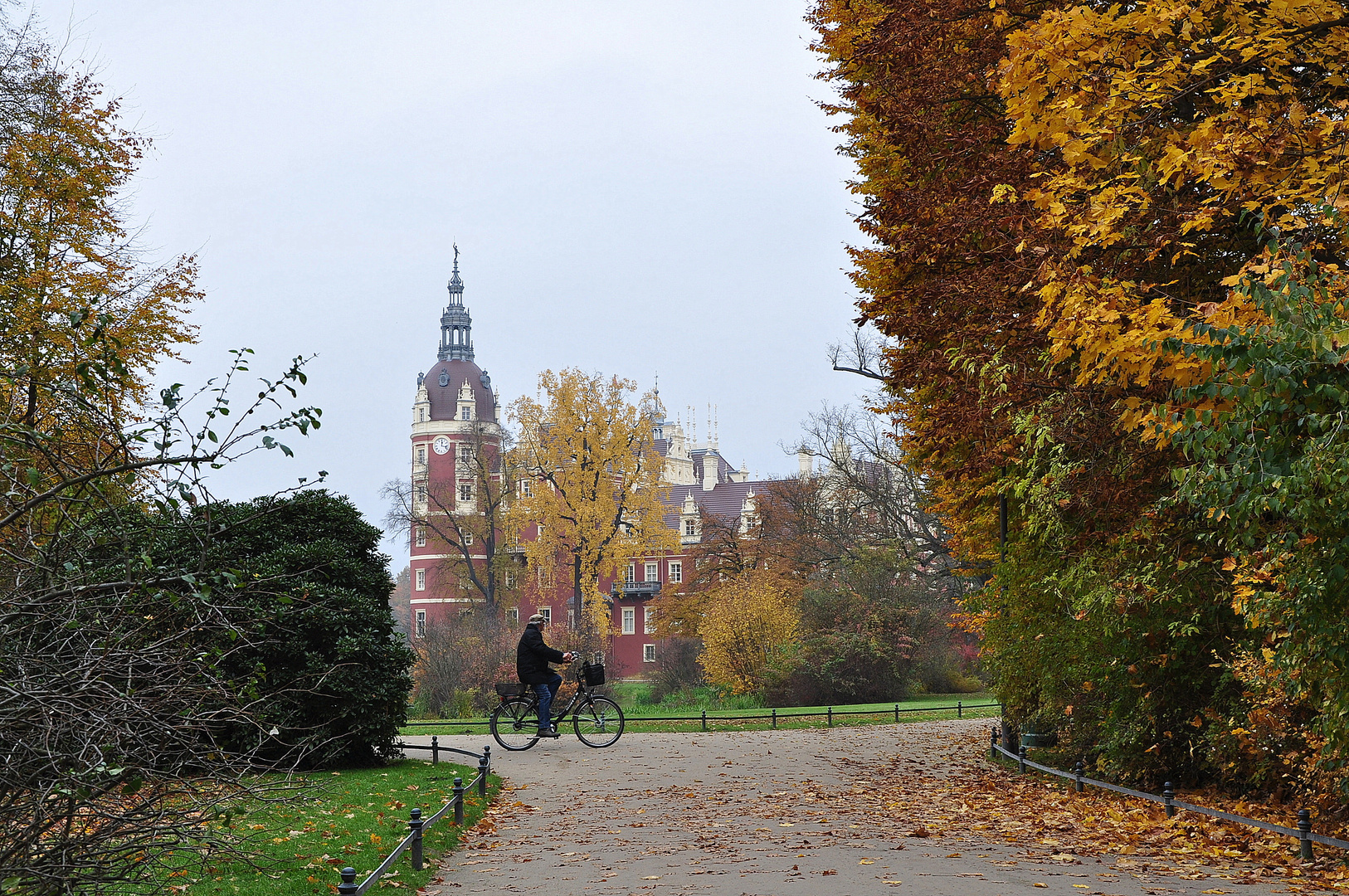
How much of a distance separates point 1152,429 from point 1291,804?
14.5ft

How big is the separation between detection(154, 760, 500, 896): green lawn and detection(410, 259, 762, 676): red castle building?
38640 mm

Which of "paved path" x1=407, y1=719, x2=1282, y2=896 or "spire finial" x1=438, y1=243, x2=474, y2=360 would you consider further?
"spire finial" x1=438, y1=243, x2=474, y2=360

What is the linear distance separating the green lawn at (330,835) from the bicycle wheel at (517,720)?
350cm

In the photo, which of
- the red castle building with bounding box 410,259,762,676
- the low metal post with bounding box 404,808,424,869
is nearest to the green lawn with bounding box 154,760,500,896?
the low metal post with bounding box 404,808,424,869

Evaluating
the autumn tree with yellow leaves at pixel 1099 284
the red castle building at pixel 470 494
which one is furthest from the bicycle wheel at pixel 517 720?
the red castle building at pixel 470 494

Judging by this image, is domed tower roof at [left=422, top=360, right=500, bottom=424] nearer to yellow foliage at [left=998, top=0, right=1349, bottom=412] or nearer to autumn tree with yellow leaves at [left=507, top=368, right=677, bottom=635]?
autumn tree with yellow leaves at [left=507, top=368, right=677, bottom=635]

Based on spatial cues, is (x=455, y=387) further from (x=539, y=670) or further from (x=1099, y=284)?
(x=1099, y=284)

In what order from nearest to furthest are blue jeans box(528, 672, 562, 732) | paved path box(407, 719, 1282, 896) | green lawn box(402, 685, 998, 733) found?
paved path box(407, 719, 1282, 896) → blue jeans box(528, 672, 562, 732) → green lawn box(402, 685, 998, 733)

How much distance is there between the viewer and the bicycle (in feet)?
55.7

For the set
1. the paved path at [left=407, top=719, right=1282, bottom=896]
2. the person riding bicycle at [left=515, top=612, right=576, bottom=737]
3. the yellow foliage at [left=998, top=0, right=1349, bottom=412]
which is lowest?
the paved path at [left=407, top=719, right=1282, bottom=896]

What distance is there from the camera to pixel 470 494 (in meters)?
58.9

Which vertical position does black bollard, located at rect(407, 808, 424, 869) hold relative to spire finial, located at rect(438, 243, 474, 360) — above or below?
below

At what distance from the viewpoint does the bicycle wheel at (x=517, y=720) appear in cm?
1700

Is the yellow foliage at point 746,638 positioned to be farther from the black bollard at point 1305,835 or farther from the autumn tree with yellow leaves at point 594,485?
the black bollard at point 1305,835
